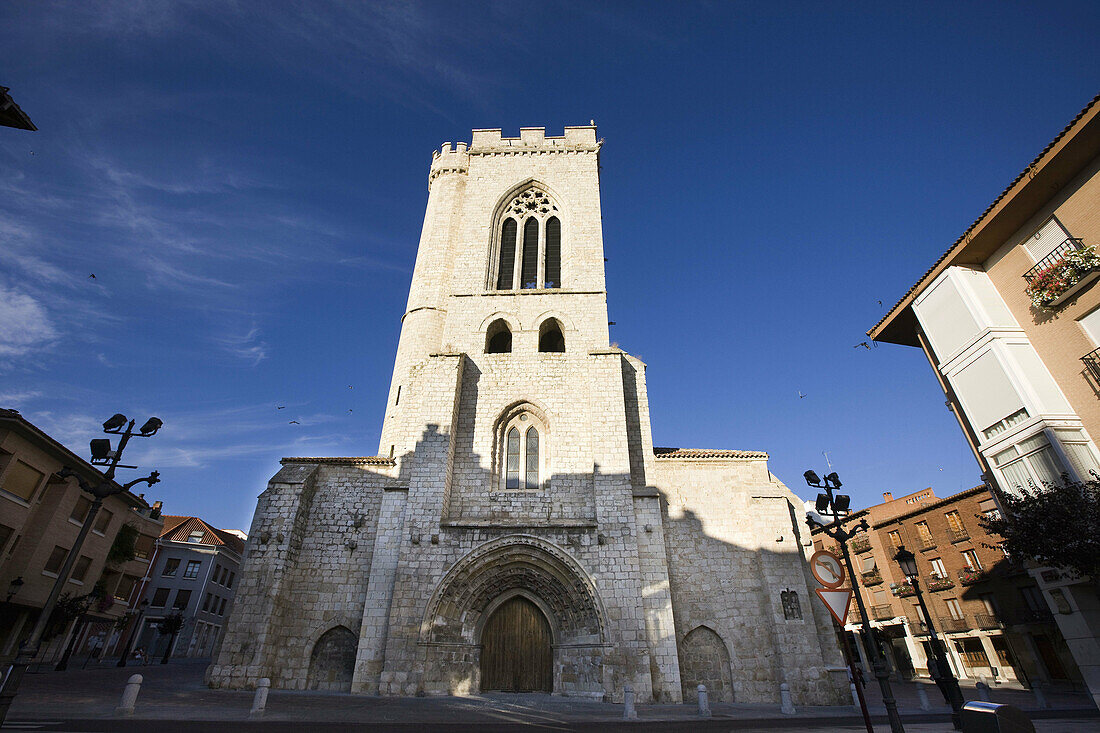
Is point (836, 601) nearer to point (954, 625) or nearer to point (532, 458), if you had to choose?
point (532, 458)

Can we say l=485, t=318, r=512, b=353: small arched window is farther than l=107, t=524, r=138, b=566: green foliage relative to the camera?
No

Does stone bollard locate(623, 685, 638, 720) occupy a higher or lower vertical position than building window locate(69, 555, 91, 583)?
lower

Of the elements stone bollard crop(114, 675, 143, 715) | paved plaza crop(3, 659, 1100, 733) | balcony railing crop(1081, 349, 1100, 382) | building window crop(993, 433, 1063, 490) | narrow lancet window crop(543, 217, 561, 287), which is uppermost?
narrow lancet window crop(543, 217, 561, 287)

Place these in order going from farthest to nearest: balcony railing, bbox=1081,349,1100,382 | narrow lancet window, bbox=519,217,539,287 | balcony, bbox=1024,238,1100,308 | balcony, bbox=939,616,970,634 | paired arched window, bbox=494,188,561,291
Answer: balcony, bbox=939,616,970,634
narrow lancet window, bbox=519,217,539,287
paired arched window, bbox=494,188,561,291
balcony, bbox=1024,238,1100,308
balcony railing, bbox=1081,349,1100,382

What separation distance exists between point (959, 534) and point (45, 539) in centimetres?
4100

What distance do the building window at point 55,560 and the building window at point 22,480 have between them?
8.57 ft

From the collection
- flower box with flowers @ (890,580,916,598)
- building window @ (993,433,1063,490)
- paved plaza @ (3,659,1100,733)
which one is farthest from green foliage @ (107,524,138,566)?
flower box with flowers @ (890,580,916,598)

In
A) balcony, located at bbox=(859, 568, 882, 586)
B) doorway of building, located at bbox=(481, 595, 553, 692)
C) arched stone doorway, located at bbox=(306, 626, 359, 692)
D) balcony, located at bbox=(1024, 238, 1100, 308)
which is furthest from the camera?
balcony, located at bbox=(859, 568, 882, 586)

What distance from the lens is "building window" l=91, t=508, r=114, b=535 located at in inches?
958

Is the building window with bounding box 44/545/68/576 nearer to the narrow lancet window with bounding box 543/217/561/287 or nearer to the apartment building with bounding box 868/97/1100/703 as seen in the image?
the narrow lancet window with bounding box 543/217/561/287

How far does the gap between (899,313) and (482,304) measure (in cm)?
1360

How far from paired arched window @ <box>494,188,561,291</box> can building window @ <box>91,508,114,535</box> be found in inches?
861

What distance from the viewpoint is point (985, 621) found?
2452 centimetres

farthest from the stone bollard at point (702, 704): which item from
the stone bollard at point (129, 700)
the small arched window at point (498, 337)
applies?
the small arched window at point (498, 337)
